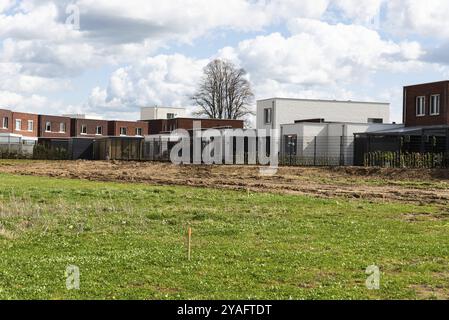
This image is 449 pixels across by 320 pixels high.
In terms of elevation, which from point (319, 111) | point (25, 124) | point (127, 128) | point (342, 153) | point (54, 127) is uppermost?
point (319, 111)

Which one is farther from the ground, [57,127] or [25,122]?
[25,122]

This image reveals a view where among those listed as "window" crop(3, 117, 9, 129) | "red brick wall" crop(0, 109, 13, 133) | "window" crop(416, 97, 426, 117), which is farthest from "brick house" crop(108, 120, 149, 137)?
"window" crop(416, 97, 426, 117)

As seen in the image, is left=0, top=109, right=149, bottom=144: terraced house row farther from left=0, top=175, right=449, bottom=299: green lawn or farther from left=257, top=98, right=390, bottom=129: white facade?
left=0, top=175, right=449, bottom=299: green lawn

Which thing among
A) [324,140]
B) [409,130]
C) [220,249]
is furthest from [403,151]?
[220,249]

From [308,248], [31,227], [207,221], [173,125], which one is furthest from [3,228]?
[173,125]

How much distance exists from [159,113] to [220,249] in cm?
11143

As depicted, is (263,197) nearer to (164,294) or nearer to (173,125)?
(164,294)

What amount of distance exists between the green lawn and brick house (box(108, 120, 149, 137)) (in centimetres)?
7849

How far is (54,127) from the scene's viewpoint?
A: 91.0 m

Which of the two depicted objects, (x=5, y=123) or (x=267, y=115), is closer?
(x=267, y=115)

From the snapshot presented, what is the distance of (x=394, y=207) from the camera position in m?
18.8

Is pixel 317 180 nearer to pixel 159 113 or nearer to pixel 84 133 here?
pixel 84 133

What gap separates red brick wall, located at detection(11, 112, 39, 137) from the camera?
273 feet
